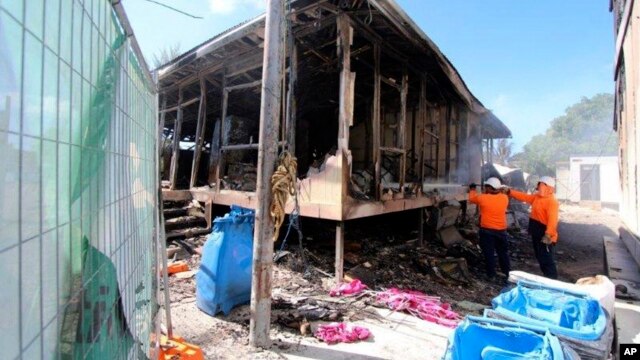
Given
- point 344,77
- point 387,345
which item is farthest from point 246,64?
point 387,345

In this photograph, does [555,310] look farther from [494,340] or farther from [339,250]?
[339,250]

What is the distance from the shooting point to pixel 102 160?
60.9 inches

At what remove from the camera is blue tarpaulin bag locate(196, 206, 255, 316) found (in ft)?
13.8

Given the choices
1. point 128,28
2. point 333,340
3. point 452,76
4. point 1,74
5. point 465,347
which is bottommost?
point 333,340

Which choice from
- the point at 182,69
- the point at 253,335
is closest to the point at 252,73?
the point at 182,69

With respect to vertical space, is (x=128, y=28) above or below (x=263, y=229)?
above

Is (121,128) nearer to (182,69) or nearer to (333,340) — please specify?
(333,340)

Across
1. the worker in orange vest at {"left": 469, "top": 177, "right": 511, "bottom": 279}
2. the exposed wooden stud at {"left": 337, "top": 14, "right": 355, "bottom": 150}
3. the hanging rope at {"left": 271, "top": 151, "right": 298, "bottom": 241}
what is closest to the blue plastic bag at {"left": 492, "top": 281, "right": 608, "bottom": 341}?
the hanging rope at {"left": 271, "top": 151, "right": 298, "bottom": 241}

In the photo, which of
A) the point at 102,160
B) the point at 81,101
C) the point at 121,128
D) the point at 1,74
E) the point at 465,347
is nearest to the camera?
the point at 1,74

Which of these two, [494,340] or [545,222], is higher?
[545,222]

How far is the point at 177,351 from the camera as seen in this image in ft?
9.25

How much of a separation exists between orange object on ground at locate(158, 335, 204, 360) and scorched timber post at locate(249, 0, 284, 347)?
86cm

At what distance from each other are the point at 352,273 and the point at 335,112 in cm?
621

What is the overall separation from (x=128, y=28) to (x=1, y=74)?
142cm
